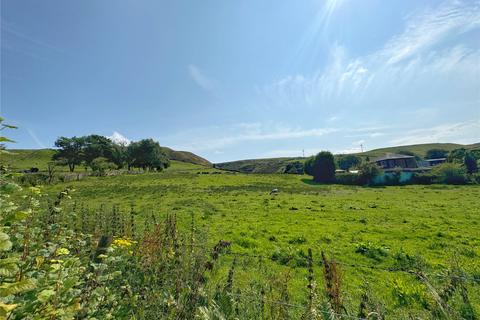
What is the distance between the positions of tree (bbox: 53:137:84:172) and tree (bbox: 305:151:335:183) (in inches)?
2556

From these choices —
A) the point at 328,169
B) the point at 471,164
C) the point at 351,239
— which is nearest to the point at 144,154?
the point at 328,169

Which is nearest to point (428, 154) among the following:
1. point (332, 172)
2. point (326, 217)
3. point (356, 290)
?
point (332, 172)

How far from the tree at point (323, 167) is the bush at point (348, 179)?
1.39 metres

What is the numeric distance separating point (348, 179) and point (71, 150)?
74.7 meters

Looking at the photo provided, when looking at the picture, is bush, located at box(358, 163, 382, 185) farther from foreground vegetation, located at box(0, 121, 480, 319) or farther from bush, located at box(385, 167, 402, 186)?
foreground vegetation, located at box(0, 121, 480, 319)

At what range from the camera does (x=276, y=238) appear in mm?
12961

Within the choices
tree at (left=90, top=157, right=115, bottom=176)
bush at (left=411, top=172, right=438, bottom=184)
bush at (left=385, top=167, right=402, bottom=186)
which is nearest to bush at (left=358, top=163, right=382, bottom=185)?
bush at (left=385, top=167, right=402, bottom=186)

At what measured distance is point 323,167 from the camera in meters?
62.0

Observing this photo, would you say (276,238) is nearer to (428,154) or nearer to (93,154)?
(93,154)

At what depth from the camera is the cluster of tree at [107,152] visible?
71.3 meters

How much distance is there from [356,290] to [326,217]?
40.2ft

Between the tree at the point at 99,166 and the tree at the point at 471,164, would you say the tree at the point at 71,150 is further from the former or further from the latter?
the tree at the point at 471,164

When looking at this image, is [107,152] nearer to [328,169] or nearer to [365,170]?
[328,169]

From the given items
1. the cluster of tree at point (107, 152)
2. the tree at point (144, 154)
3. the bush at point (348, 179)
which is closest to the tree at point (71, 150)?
the cluster of tree at point (107, 152)
